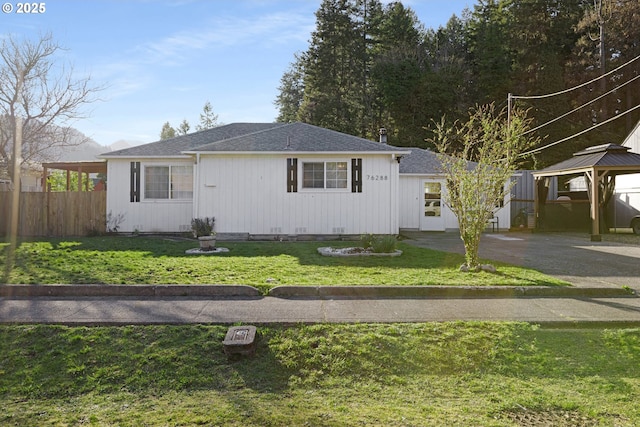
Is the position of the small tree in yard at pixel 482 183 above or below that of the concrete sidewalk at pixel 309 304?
above

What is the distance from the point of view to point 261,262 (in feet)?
31.6

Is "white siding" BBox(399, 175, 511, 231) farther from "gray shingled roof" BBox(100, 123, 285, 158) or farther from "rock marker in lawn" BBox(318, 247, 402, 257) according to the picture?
"rock marker in lawn" BBox(318, 247, 402, 257)

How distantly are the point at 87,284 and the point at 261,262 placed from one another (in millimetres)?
3434

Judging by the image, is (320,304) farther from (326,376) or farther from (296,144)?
(296,144)

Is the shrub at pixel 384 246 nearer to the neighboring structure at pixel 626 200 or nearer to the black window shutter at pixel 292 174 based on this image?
the black window shutter at pixel 292 174

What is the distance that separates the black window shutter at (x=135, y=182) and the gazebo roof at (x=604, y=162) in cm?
1564

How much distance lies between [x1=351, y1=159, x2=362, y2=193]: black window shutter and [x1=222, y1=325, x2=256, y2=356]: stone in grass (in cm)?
1029

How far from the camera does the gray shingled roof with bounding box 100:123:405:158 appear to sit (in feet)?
48.1

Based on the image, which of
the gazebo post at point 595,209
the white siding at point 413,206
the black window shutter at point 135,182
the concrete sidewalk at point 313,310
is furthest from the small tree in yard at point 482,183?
the black window shutter at point 135,182

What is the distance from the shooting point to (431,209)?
19.1 metres

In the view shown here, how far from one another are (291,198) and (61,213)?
8.35 meters

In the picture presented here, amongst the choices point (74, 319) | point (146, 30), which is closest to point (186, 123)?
point (146, 30)

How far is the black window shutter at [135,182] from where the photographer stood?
16047mm

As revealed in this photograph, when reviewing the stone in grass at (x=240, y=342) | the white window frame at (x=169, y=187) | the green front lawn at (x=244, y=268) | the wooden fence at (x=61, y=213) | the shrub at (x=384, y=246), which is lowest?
the stone in grass at (x=240, y=342)
